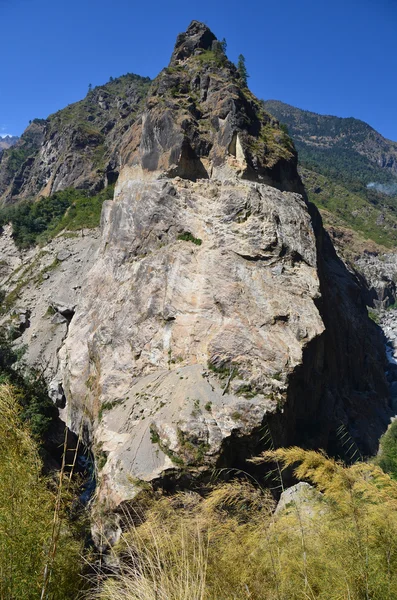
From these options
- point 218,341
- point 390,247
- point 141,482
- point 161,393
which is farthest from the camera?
point 390,247

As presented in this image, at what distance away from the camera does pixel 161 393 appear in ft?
54.3

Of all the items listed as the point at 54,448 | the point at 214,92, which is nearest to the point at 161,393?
the point at 54,448

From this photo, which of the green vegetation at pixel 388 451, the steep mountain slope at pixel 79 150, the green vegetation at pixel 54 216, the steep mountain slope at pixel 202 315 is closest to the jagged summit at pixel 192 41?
the steep mountain slope at pixel 202 315

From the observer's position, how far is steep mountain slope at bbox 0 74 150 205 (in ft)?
238

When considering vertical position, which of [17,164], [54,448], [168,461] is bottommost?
[54,448]

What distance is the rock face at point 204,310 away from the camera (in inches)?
597

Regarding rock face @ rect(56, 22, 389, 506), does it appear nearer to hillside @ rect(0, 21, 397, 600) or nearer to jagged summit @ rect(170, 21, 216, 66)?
hillside @ rect(0, 21, 397, 600)

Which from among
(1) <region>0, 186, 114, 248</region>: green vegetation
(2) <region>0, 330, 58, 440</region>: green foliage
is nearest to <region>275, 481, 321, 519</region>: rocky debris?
(2) <region>0, 330, 58, 440</region>: green foliage

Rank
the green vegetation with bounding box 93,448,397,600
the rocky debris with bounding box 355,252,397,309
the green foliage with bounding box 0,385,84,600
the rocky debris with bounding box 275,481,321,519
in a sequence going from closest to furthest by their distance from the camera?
the green vegetation with bounding box 93,448,397,600 < the green foliage with bounding box 0,385,84,600 < the rocky debris with bounding box 275,481,321,519 < the rocky debris with bounding box 355,252,397,309

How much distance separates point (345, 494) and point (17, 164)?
4796 inches

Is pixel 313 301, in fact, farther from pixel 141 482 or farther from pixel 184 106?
pixel 184 106

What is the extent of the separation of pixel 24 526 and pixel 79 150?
272 feet

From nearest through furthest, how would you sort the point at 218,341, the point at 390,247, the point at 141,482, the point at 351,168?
the point at 141,482, the point at 218,341, the point at 390,247, the point at 351,168

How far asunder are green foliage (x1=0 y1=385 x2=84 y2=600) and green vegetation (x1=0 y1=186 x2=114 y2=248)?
4594 cm
